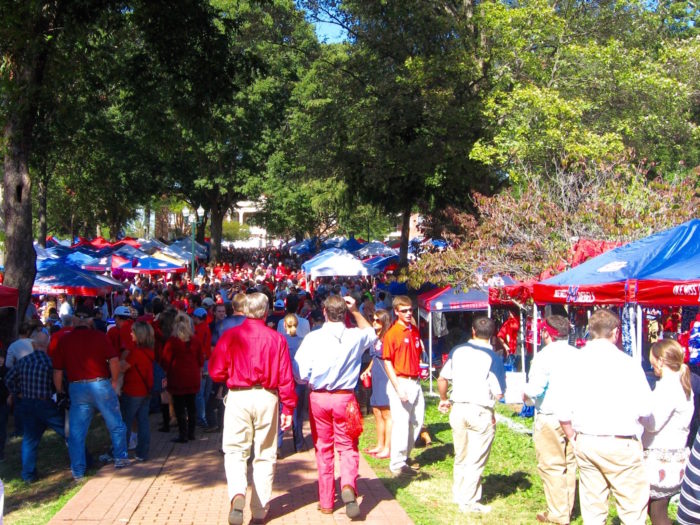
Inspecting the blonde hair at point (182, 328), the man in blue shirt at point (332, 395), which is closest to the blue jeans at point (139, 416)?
the blonde hair at point (182, 328)

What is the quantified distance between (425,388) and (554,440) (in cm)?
866

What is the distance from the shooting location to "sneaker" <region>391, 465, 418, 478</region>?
26.6ft

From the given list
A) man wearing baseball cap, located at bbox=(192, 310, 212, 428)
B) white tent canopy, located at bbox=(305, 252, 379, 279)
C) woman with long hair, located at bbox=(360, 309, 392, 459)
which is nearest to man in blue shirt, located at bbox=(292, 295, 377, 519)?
woman with long hair, located at bbox=(360, 309, 392, 459)

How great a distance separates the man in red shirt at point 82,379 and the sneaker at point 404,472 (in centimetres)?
297

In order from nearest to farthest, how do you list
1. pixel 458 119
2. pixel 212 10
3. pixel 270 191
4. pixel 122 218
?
1. pixel 212 10
2. pixel 458 119
3. pixel 270 191
4. pixel 122 218

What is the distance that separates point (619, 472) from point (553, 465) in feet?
4.70

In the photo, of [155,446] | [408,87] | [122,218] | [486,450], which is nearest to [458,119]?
[408,87]

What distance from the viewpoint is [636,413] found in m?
5.00

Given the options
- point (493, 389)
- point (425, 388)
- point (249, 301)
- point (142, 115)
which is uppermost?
point (142, 115)

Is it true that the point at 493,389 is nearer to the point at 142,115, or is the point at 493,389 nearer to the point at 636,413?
the point at 636,413

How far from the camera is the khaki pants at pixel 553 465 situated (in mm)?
6312

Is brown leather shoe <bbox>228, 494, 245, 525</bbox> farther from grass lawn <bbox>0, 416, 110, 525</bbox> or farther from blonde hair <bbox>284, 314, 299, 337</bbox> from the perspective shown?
blonde hair <bbox>284, 314, 299, 337</bbox>

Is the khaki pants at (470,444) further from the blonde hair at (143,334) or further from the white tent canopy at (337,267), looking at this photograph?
the white tent canopy at (337,267)

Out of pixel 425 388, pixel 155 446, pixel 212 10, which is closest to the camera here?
pixel 155 446
